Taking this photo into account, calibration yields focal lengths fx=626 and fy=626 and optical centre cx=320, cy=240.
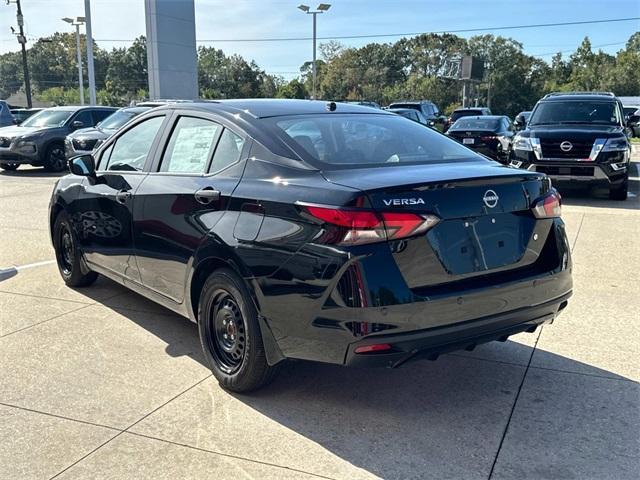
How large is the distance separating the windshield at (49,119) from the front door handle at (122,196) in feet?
43.5

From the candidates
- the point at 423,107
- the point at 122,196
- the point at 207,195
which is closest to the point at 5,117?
the point at 423,107

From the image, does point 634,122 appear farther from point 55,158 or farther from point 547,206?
point 55,158

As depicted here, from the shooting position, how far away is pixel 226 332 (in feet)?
12.1

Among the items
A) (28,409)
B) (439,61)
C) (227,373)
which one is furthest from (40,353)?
(439,61)

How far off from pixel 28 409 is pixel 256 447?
4.50ft

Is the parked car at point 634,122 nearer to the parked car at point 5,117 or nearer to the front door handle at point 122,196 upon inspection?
the front door handle at point 122,196

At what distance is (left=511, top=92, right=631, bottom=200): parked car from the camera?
419 inches

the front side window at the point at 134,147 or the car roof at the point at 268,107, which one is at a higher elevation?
the car roof at the point at 268,107

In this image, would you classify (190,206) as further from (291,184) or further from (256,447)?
(256,447)

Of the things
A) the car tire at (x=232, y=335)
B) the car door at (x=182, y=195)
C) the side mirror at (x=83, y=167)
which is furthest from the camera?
the side mirror at (x=83, y=167)

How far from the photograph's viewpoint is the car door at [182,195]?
3709 millimetres

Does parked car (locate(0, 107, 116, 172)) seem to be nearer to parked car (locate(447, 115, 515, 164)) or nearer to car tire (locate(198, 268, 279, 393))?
parked car (locate(447, 115, 515, 164))

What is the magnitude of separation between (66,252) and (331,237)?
12.3ft

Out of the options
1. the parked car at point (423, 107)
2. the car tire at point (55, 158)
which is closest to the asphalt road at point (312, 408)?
the car tire at point (55, 158)
